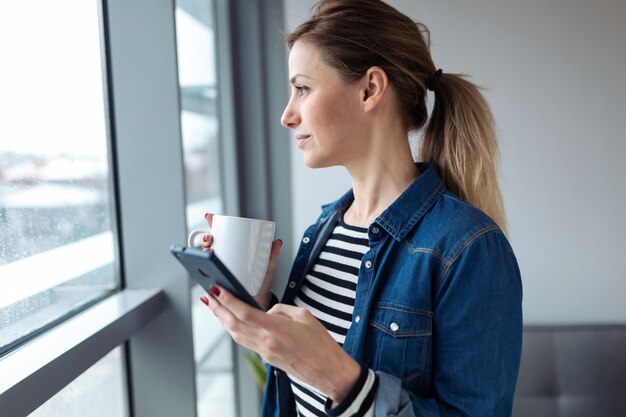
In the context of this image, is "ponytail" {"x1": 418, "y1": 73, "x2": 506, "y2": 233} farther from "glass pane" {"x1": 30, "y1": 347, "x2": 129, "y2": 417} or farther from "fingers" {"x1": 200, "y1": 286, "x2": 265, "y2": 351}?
"glass pane" {"x1": 30, "y1": 347, "x2": 129, "y2": 417}

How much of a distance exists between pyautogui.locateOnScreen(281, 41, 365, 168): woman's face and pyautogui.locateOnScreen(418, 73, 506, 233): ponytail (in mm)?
164

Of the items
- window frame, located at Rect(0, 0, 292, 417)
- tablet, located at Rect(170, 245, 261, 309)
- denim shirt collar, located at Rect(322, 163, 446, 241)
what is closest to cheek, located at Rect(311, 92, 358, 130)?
denim shirt collar, located at Rect(322, 163, 446, 241)

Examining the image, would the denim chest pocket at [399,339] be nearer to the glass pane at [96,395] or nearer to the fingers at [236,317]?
the fingers at [236,317]

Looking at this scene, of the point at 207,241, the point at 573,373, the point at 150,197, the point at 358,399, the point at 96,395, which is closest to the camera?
the point at 358,399

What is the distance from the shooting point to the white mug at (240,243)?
0.81m

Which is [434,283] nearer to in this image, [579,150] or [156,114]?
[156,114]

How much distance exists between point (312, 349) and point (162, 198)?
A: 731 millimetres

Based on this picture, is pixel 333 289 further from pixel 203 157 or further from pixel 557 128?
pixel 557 128

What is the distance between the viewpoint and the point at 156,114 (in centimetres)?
130

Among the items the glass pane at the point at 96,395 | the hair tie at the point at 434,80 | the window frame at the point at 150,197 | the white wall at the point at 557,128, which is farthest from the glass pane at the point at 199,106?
the hair tie at the point at 434,80

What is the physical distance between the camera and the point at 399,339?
842mm

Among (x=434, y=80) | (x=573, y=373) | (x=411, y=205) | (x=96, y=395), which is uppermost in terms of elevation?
(x=434, y=80)

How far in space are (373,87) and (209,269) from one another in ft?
1.54

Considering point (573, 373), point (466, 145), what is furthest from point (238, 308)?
point (573, 373)
